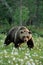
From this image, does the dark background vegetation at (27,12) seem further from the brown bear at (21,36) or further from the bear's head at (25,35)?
the bear's head at (25,35)

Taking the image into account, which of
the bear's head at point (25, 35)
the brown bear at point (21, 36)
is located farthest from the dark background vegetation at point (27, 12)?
the bear's head at point (25, 35)

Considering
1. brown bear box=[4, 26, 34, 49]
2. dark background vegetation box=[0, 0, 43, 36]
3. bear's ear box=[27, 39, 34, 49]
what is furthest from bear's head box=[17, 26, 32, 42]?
dark background vegetation box=[0, 0, 43, 36]

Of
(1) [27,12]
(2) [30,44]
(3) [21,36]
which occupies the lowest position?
(1) [27,12]

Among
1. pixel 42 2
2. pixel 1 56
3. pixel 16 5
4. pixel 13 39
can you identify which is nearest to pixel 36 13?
pixel 42 2

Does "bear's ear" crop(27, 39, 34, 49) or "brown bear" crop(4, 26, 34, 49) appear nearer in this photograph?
"brown bear" crop(4, 26, 34, 49)

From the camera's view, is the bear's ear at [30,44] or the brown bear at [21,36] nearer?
the brown bear at [21,36]

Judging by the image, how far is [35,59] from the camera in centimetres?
996

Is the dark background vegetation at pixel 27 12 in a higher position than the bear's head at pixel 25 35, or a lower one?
lower

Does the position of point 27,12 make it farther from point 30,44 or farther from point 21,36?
point 21,36

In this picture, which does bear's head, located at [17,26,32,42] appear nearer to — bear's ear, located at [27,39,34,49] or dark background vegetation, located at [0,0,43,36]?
bear's ear, located at [27,39,34,49]

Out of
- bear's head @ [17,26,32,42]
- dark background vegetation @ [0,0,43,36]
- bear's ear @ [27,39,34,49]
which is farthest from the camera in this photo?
dark background vegetation @ [0,0,43,36]

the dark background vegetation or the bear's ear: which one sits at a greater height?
the bear's ear

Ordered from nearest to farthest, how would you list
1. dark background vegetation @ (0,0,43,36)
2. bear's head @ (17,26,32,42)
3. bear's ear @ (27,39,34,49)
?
1. bear's head @ (17,26,32,42)
2. bear's ear @ (27,39,34,49)
3. dark background vegetation @ (0,0,43,36)

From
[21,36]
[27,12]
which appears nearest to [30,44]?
[21,36]
